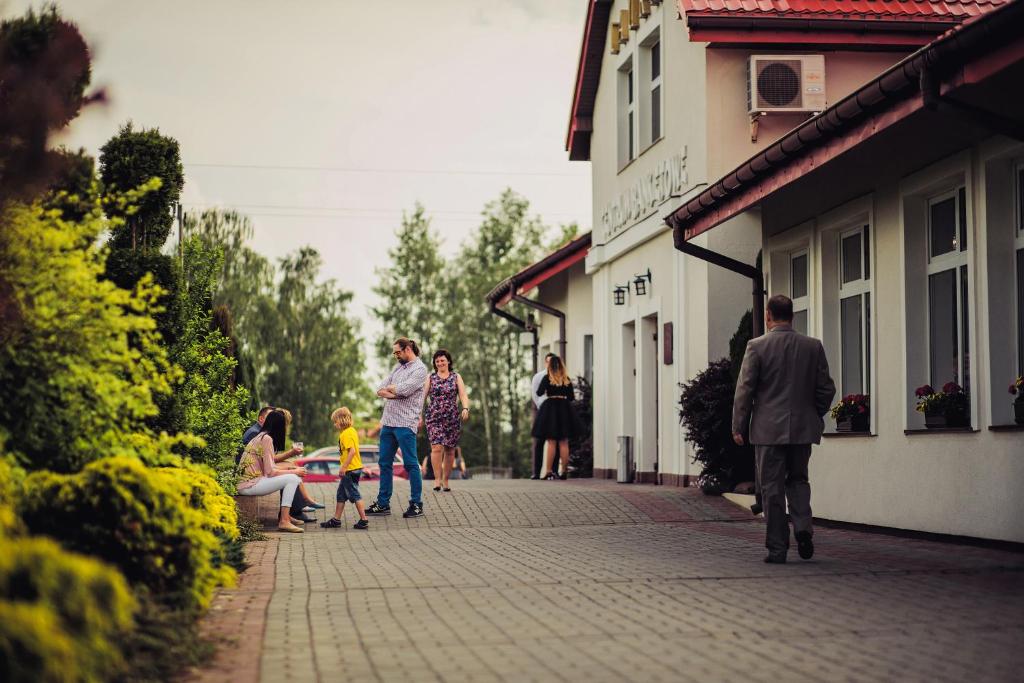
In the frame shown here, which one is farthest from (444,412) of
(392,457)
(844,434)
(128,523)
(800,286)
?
(128,523)

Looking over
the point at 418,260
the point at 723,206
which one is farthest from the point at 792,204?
the point at 418,260

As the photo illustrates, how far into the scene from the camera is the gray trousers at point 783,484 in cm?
1038

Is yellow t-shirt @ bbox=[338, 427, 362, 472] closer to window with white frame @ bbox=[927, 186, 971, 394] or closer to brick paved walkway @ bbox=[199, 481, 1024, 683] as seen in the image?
brick paved walkway @ bbox=[199, 481, 1024, 683]

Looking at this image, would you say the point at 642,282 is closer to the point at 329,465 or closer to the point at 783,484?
the point at 783,484

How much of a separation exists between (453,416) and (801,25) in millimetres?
6548

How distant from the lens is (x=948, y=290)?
39.6 feet

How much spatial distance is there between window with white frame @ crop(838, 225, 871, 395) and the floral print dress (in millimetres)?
5350

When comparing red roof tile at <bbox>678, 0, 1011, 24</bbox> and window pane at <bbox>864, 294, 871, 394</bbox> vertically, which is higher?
red roof tile at <bbox>678, 0, 1011, 24</bbox>

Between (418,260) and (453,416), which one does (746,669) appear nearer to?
(453,416)

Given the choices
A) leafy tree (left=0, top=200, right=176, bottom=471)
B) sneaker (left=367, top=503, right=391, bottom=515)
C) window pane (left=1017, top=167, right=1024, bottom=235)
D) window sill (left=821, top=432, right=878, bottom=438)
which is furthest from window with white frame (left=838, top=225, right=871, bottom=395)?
leafy tree (left=0, top=200, right=176, bottom=471)

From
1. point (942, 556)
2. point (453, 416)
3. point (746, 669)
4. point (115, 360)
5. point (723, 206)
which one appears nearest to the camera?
point (746, 669)

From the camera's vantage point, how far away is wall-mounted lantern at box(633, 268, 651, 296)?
21.2 m

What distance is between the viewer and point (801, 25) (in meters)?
18.2

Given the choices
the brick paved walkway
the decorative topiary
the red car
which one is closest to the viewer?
the brick paved walkway
